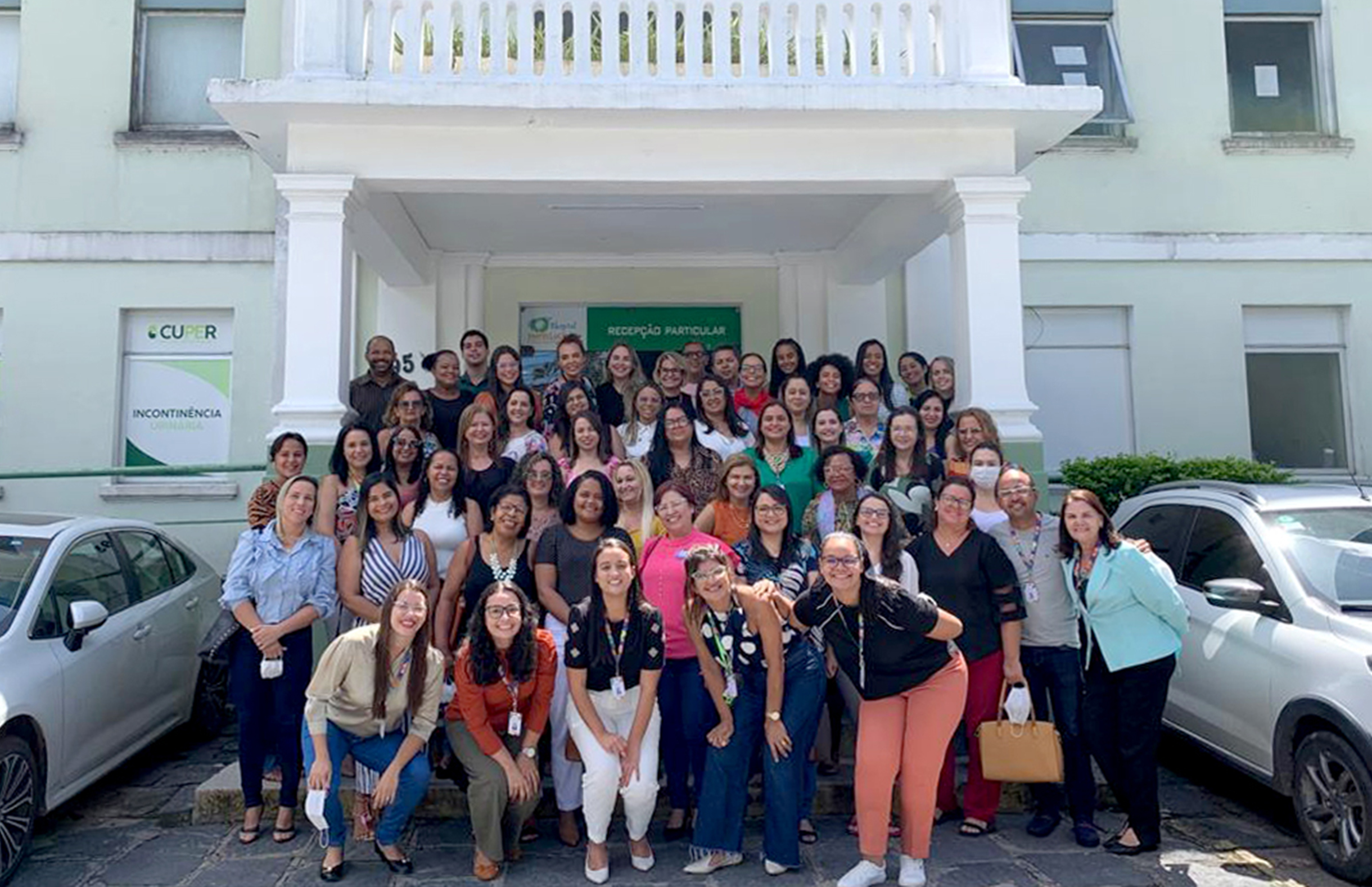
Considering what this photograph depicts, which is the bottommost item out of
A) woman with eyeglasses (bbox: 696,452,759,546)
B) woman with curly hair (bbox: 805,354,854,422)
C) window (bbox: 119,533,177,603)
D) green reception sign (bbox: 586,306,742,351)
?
window (bbox: 119,533,177,603)

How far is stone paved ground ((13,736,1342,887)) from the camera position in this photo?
167 inches

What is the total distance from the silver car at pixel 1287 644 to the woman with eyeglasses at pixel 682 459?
263 centimetres

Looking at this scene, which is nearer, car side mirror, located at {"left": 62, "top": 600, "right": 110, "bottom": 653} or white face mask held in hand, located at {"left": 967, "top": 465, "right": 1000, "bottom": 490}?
car side mirror, located at {"left": 62, "top": 600, "right": 110, "bottom": 653}

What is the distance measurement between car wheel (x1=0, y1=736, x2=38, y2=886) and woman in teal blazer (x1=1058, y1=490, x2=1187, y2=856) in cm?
481

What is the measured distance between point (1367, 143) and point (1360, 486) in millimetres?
6485

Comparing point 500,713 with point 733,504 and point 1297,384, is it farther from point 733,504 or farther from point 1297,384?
point 1297,384

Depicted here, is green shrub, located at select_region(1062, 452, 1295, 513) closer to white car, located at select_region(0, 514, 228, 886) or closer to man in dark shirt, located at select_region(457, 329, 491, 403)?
man in dark shirt, located at select_region(457, 329, 491, 403)

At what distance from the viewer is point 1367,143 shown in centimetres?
1007

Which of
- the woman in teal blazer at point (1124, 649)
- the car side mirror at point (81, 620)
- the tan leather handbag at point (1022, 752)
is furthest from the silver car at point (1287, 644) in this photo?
the car side mirror at point (81, 620)

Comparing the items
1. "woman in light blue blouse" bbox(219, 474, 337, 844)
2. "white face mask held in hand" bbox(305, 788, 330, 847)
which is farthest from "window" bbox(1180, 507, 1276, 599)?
"woman in light blue blouse" bbox(219, 474, 337, 844)

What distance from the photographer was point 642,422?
20.0ft

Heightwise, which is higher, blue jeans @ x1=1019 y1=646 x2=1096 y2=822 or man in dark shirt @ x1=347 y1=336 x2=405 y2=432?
man in dark shirt @ x1=347 y1=336 x2=405 y2=432

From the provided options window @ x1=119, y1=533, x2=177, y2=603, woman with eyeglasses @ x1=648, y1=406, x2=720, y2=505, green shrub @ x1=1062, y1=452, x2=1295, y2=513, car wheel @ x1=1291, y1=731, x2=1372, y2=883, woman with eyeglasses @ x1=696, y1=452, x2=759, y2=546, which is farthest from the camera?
green shrub @ x1=1062, y1=452, x2=1295, y2=513

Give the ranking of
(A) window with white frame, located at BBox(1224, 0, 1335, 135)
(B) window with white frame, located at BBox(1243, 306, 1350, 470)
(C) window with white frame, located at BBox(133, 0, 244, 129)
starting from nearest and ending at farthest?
1. (C) window with white frame, located at BBox(133, 0, 244, 129)
2. (B) window with white frame, located at BBox(1243, 306, 1350, 470)
3. (A) window with white frame, located at BBox(1224, 0, 1335, 135)
